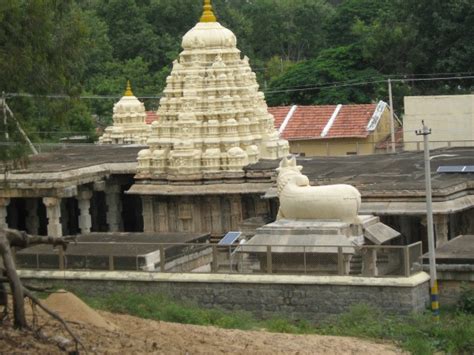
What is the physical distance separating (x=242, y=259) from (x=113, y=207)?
1329 cm

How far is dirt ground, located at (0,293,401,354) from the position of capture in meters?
21.6

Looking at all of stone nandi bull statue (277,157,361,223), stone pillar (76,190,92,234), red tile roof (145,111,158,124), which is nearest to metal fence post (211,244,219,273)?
stone nandi bull statue (277,157,361,223)

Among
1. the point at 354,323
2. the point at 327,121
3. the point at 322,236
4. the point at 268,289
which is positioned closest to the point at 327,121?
the point at 327,121

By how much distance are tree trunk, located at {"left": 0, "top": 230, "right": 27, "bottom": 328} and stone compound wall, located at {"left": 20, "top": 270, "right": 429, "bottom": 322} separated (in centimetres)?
930

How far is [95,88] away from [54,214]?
112ft

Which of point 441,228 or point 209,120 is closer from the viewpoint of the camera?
point 441,228

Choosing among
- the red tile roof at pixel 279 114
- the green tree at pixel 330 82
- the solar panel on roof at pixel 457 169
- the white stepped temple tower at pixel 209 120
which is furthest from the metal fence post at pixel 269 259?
the green tree at pixel 330 82

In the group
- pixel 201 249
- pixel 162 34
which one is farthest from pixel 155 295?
pixel 162 34

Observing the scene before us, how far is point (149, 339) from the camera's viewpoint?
23.0m

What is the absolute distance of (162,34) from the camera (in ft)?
281

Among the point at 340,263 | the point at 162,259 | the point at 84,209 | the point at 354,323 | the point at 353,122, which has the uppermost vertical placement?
the point at 353,122

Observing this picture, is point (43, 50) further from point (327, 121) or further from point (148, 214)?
point (327, 121)

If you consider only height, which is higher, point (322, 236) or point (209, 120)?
point (209, 120)

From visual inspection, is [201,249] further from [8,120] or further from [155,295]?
[8,120]
